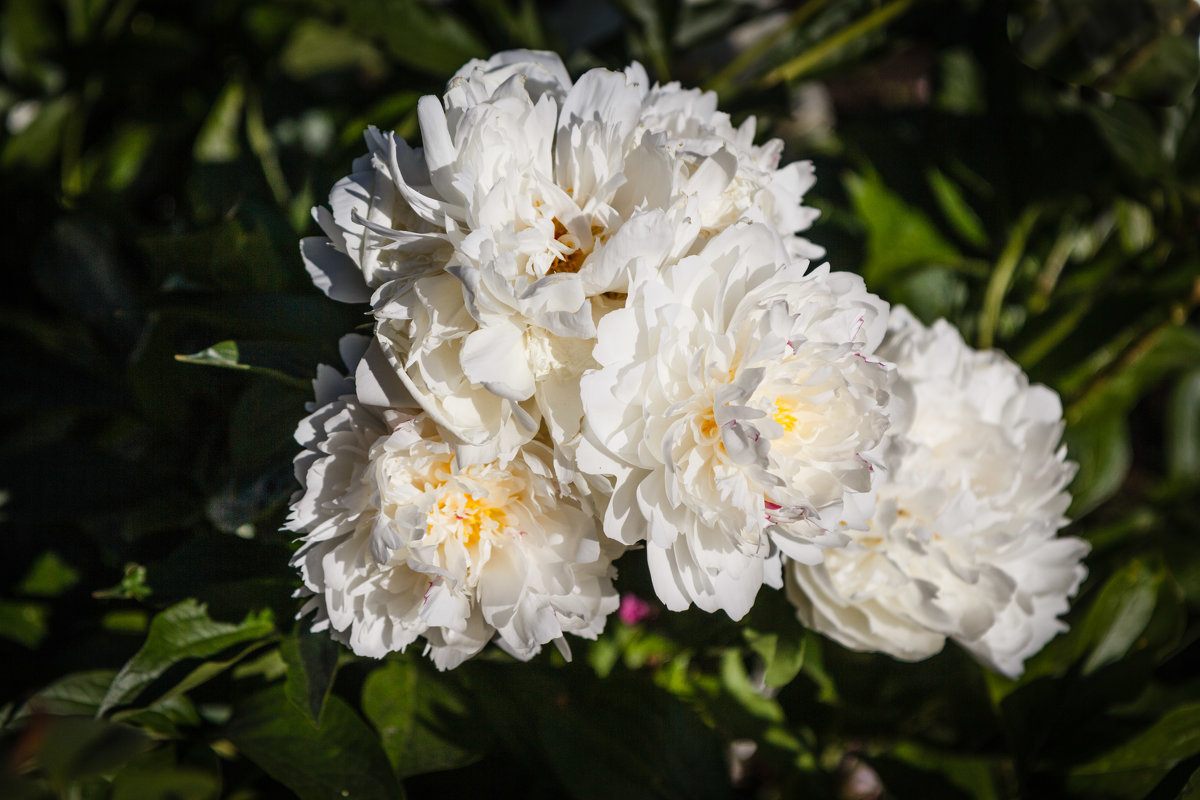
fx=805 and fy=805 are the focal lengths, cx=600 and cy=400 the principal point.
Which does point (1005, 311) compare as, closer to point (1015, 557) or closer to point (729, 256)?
point (1015, 557)

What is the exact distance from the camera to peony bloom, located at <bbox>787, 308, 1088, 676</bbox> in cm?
69

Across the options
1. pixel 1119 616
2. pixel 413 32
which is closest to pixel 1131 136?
pixel 1119 616

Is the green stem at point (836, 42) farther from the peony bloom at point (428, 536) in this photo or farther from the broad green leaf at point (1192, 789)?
the broad green leaf at point (1192, 789)

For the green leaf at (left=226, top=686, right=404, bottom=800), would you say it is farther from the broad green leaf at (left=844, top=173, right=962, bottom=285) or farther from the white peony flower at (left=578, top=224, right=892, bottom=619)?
the broad green leaf at (left=844, top=173, right=962, bottom=285)

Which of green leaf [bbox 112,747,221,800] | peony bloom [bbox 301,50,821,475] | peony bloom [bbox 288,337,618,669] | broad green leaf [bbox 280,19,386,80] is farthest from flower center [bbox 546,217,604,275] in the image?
broad green leaf [bbox 280,19,386,80]

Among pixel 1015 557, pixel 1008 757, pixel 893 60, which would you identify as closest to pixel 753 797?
pixel 1008 757

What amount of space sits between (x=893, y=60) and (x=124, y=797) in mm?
2064

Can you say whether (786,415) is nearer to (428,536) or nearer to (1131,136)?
(428,536)

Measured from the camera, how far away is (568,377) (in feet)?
1.75

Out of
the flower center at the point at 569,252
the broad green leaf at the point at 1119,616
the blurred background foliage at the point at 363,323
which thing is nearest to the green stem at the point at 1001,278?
the blurred background foliage at the point at 363,323

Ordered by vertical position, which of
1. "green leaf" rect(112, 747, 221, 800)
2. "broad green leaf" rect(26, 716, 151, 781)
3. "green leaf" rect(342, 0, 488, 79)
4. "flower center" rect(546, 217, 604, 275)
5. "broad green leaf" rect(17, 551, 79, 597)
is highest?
"flower center" rect(546, 217, 604, 275)

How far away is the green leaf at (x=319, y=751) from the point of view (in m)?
0.69

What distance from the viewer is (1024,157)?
1.20 m

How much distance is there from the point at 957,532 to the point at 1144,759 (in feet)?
1.22
